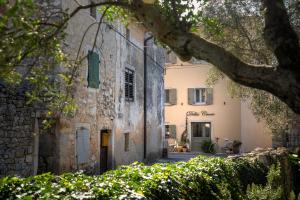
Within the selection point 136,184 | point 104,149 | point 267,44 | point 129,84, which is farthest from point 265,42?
point 129,84

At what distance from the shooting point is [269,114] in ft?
50.6

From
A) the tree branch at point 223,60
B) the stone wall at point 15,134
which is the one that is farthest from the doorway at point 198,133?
the tree branch at point 223,60

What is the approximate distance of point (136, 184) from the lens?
5141 millimetres

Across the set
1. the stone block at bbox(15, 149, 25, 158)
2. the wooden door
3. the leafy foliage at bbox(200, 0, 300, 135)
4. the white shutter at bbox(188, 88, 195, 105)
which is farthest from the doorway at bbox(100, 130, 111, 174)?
the white shutter at bbox(188, 88, 195, 105)

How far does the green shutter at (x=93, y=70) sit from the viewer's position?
42.5 ft

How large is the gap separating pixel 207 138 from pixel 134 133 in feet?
43.8

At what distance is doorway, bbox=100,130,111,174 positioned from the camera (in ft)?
47.5

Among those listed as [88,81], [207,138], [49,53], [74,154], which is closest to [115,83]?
[88,81]

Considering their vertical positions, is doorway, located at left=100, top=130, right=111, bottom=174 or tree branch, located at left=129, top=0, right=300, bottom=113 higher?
tree branch, located at left=129, top=0, right=300, bottom=113

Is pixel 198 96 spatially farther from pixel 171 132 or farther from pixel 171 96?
pixel 171 132

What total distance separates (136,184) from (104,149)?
9786 millimetres

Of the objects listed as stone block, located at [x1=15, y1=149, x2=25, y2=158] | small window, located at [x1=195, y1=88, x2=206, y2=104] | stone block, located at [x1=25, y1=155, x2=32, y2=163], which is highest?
small window, located at [x1=195, y1=88, x2=206, y2=104]

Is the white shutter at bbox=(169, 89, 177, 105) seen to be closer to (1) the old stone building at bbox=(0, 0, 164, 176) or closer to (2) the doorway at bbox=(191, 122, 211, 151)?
(2) the doorway at bbox=(191, 122, 211, 151)

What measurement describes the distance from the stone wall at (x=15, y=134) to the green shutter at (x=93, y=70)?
2911 mm
